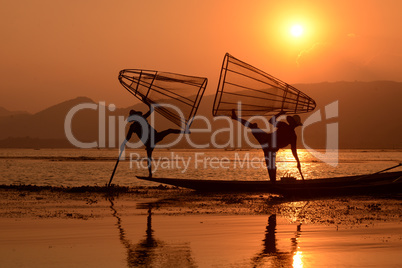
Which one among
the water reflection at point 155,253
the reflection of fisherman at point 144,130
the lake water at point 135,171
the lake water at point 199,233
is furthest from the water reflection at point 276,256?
the lake water at point 135,171

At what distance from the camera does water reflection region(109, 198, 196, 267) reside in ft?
33.4

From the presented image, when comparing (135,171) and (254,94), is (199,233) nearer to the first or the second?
(254,94)

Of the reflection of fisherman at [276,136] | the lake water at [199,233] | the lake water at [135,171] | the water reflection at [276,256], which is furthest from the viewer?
the lake water at [135,171]

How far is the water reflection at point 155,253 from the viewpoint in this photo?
10.2 meters

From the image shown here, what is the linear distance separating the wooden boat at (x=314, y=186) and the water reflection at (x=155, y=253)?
36.4 ft

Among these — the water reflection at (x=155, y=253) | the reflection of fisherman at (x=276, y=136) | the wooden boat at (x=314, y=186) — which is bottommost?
the water reflection at (x=155, y=253)

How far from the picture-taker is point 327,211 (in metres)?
19.0

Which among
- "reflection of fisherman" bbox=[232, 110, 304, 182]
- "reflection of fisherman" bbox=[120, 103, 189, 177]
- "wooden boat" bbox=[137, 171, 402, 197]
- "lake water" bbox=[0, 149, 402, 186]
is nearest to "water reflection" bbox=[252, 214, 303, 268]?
"reflection of fisherman" bbox=[232, 110, 304, 182]

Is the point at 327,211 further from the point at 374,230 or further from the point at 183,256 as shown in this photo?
the point at 183,256

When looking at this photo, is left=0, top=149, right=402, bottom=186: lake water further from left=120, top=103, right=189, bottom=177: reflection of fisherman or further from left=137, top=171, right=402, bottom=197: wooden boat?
left=120, top=103, right=189, bottom=177: reflection of fisherman

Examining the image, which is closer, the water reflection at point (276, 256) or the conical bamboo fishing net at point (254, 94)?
the water reflection at point (276, 256)

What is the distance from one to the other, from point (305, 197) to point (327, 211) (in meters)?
4.77

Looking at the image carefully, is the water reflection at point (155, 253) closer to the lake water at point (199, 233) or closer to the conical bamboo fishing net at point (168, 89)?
the lake water at point (199, 233)

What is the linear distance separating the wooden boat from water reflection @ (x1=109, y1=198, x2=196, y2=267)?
11.1 metres
